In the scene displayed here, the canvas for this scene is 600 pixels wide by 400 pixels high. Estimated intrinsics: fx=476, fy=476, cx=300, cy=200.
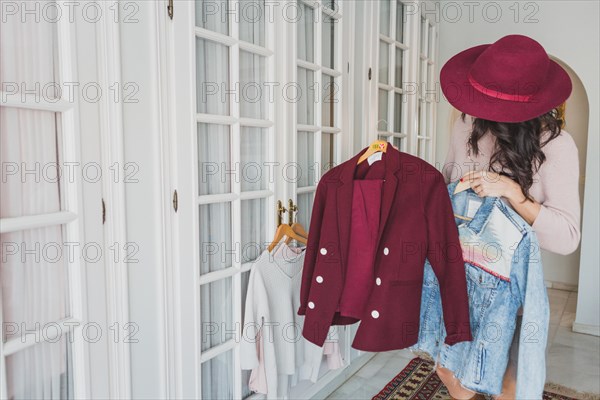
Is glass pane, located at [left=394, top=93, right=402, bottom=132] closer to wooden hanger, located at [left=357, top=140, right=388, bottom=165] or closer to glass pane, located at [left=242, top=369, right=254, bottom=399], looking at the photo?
wooden hanger, located at [left=357, top=140, right=388, bottom=165]

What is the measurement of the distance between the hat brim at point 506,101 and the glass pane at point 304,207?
3.06ft

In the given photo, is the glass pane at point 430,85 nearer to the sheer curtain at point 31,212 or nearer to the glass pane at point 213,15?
the glass pane at point 213,15

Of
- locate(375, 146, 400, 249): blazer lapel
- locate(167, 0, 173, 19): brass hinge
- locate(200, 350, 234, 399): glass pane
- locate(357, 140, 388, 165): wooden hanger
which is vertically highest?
locate(167, 0, 173, 19): brass hinge

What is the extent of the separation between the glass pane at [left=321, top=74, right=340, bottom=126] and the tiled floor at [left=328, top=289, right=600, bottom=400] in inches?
A: 58.9

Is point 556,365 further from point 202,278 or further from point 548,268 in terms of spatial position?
point 202,278

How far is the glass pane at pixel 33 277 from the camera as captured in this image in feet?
3.96

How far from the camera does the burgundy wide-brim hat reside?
1.48 meters

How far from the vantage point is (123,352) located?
148 cm

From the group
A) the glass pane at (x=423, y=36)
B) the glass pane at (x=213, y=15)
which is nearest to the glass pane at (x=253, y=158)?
the glass pane at (x=213, y=15)

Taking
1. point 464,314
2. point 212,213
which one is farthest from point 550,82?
point 212,213

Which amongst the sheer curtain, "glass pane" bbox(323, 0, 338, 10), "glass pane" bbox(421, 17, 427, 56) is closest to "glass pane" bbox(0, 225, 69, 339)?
the sheer curtain

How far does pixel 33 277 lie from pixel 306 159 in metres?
1.37

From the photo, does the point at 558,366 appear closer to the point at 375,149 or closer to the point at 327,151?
the point at 327,151

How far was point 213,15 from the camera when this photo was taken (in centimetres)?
175
